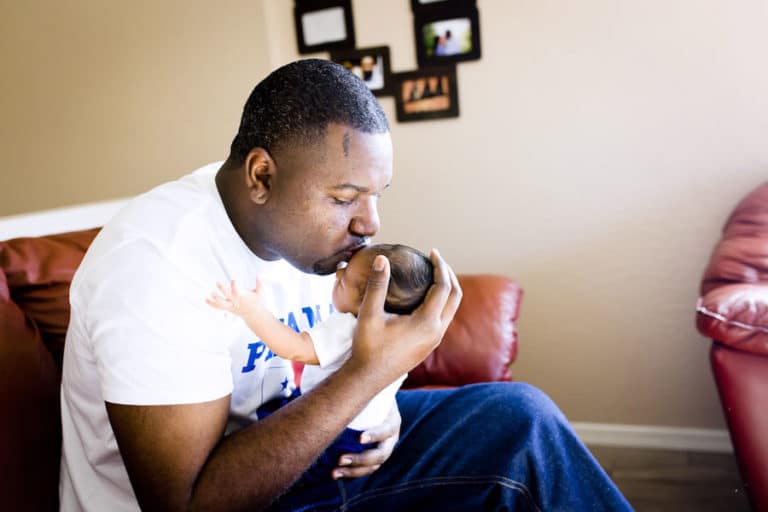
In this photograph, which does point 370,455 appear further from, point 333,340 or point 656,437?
point 656,437

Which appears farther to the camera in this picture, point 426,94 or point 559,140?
point 426,94

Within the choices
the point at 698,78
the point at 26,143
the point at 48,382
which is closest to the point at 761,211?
the point at 698,78

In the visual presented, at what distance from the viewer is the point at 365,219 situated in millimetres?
1115

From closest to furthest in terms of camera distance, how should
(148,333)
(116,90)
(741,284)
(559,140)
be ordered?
(148,333) < (741,284) < (559,140) < (116,90)

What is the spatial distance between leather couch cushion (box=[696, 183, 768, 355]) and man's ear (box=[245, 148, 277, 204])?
46.8 inches

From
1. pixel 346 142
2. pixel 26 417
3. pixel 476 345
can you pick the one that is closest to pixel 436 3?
pixel 476 345

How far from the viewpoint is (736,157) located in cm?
197

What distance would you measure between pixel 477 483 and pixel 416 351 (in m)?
0.30

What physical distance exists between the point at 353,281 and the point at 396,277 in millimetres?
106

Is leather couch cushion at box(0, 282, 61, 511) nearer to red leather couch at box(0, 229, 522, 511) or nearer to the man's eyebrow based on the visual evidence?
red leather couch at box(0, 229, 522, 511)

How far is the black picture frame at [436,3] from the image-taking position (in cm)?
214

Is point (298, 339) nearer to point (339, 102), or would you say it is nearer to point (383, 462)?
point (383, 462)

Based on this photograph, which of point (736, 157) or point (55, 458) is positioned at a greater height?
point (736, 157)

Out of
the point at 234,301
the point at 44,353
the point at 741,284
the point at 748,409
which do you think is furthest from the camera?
the point at 741,284
